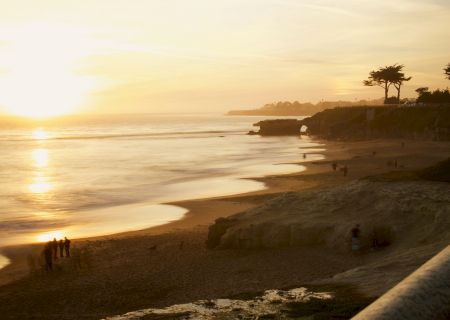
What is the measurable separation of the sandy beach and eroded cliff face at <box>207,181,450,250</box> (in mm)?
588

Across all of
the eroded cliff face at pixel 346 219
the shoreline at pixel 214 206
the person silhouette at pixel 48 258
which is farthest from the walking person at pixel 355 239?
the person silhouette at pixel 48 258

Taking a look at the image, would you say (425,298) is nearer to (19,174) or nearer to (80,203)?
(80,203)

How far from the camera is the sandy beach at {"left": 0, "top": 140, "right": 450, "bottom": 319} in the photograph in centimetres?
1550

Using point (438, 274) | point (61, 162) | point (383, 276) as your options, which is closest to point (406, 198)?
point (383, 276)

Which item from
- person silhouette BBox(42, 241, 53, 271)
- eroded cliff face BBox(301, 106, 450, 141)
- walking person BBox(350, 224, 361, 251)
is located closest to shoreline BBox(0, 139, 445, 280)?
person silhouette BBox(42, 241, 53, 271)

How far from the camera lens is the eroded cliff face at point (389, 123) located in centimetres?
7431

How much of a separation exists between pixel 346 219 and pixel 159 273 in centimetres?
753

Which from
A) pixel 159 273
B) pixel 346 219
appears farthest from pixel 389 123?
pixel 159 273

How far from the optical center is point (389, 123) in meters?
84.0

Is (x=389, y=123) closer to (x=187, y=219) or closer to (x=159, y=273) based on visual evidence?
(x=187, y=219)

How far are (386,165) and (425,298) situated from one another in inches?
1836

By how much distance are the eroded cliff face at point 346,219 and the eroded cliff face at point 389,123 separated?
55.1 metres

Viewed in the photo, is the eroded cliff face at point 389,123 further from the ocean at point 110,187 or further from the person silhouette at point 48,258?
the person silhouette at point 48,258

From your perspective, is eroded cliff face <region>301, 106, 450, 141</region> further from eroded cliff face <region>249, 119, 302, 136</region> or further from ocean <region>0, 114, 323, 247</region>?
ocean <region>0, 114, 323, 247</region>
